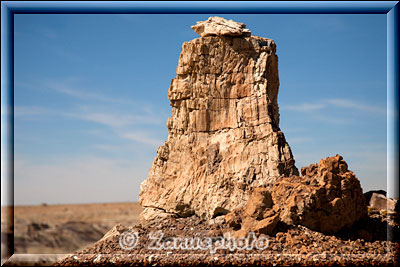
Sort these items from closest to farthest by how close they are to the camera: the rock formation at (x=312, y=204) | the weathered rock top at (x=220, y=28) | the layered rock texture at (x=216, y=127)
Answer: the rock formation at (x=312, y=204) → the layered rock texture at (x=216, y=127) → the weathered rock top at (x=220, y=28)

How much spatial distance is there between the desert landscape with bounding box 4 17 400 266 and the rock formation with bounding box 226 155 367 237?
0.13ft

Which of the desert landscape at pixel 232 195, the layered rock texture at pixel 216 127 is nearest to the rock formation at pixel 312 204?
the desert landscape at pixel 232 195

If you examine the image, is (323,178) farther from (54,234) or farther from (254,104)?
(54,234)

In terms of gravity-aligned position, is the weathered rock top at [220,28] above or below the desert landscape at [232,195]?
above

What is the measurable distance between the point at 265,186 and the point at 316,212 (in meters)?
2.56

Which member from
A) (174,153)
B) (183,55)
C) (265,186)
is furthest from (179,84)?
(265,186)

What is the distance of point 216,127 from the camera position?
21.9 metres

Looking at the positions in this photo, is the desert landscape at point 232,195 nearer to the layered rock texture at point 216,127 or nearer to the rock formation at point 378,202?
the layered rock texture at point 216,127

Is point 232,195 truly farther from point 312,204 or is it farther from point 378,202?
point 378,202

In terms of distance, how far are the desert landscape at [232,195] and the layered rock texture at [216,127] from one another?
45 millimetres

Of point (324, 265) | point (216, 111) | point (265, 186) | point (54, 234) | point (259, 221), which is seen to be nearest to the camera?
point (324, 265)

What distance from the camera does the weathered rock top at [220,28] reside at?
70.6 ft

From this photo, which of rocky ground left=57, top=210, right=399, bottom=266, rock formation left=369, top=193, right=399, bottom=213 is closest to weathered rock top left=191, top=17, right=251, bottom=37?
rocky ground left=57, top=210, right=399, bottom=266

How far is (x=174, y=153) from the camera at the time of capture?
22.0 m
